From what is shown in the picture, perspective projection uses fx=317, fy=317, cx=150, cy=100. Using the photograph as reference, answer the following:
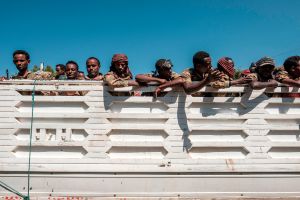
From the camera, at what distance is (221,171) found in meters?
3.64

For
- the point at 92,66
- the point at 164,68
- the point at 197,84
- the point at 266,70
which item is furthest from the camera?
the point at 92,66

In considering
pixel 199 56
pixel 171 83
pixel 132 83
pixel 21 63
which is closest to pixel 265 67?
pixel 199 56

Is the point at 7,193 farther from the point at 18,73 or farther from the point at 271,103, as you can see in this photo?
the point at 271,103

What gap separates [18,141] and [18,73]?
1363mm

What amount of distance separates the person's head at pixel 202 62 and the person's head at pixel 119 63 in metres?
0.90

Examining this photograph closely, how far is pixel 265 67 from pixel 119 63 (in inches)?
71.8

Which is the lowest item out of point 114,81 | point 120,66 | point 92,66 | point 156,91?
point 156,91

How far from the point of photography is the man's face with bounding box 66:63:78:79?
5.11 meters

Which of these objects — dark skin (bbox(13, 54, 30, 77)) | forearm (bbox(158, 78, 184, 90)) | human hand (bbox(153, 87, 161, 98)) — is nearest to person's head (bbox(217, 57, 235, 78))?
forearm (bbox(158, 78, 184, 90))

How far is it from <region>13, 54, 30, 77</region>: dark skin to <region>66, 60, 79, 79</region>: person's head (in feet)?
2.44

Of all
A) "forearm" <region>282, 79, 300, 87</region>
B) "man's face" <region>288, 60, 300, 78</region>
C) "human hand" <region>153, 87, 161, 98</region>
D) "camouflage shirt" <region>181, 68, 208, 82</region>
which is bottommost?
"human hand" <region>153, 87, 161, 98</region>

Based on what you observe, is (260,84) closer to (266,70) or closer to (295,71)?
(266,70)

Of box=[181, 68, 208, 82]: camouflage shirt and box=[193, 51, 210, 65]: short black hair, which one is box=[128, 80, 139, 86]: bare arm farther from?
box=[193, 51, 210, 65]: short black hair

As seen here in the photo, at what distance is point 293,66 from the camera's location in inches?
161
